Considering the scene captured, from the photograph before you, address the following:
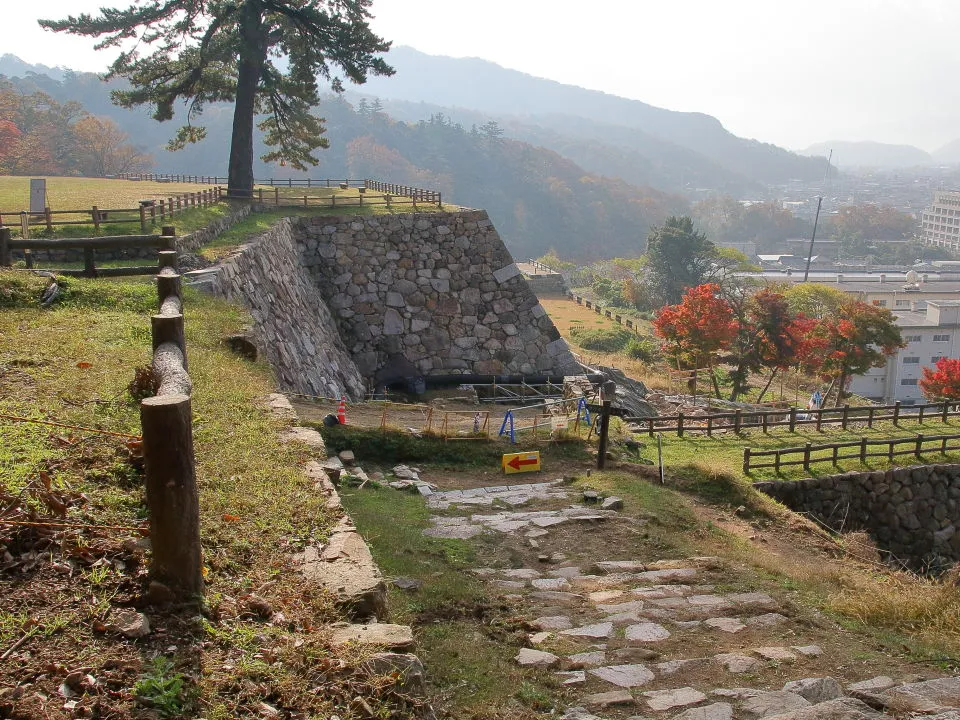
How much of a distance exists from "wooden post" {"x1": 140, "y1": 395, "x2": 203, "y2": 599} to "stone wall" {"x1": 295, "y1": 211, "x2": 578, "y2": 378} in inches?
783

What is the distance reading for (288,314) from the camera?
64.8ft

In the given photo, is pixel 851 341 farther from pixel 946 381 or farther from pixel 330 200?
pixel 330 200

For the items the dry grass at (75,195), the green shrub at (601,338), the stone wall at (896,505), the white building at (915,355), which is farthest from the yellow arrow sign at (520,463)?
the white building at (915,355)

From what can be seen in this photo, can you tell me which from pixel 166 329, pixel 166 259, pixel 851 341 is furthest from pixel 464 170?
pixel 166 329

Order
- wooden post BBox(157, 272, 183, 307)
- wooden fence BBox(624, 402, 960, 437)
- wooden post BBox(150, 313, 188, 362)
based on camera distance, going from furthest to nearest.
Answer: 1. wooden fence BBox(624, 402, 960, 437)
2. wooden post BBox(157, 272, 183, 307)
3. wooden post BBox(150, 313, 188, 362)

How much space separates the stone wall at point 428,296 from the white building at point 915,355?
37.3 meters

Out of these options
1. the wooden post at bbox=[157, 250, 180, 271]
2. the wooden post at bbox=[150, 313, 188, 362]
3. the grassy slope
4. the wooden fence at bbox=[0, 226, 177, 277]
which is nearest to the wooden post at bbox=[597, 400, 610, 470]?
the grassy slope

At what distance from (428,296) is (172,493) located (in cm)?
2136

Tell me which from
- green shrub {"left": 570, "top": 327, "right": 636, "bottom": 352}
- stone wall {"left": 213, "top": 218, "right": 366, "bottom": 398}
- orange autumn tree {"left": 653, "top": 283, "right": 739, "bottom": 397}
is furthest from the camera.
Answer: green shrub {"left": 570, "top": 327, "right": 636, "bottom": 352}

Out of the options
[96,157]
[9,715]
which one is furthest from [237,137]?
[96,157]

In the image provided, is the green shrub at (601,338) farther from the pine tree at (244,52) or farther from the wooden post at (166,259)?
the wooden post at (166,259)

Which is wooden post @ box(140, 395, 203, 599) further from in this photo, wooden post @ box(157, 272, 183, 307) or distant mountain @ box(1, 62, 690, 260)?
distant mountain @ box(1, 62, 690, 260)

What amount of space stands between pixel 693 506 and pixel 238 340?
25.1 feet

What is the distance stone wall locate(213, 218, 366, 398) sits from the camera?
16.3 meters
